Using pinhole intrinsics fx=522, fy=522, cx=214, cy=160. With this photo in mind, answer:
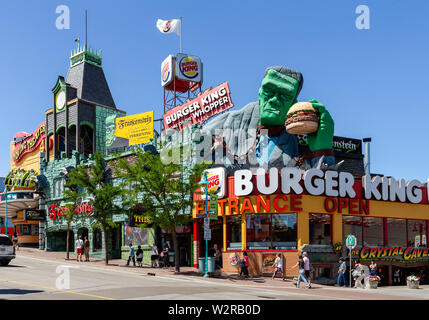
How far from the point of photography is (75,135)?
55.9 meters

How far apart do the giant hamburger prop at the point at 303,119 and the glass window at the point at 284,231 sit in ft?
21.9

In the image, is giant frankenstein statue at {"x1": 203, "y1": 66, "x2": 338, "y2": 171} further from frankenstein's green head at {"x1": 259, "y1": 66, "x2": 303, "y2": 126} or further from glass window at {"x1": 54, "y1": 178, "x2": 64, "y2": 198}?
glass window at {"x1": 54, "y1": 178, "x2": 64, "y2": 198}

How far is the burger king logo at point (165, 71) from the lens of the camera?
53.3m

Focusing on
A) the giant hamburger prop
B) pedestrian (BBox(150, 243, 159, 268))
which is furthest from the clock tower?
the giant hamburger prop

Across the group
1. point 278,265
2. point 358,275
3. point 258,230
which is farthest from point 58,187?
point 358,275

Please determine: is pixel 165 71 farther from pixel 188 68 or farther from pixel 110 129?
pixel 110 129

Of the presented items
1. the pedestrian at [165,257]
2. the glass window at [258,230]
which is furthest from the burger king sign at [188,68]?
the glass window at [258,230]

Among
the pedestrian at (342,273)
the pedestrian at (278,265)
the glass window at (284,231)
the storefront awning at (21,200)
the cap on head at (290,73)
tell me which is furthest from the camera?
the storefront awning at (21,200)

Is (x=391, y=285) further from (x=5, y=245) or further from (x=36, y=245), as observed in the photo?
(x=36, y=245)

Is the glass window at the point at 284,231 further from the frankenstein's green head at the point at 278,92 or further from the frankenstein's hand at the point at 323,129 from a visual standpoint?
the frankenstein's green head at the point at 278,92

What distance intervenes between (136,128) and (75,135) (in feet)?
29.4

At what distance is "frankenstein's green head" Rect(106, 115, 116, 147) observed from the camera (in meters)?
54.3
